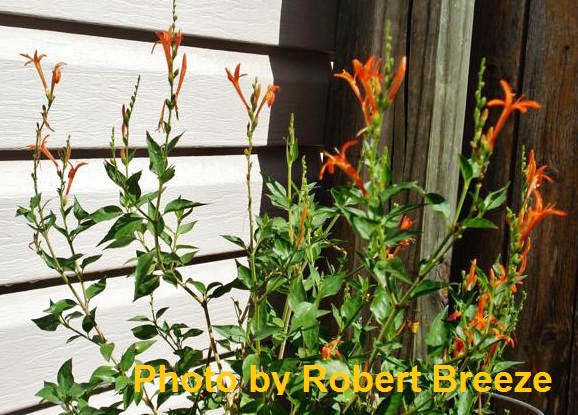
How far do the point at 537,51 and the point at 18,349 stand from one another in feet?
5.12

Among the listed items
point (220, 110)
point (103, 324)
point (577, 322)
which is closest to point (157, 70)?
point (220, 110)

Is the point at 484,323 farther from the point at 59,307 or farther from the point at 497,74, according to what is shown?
the point at 497,74

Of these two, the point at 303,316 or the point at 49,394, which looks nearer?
the point at 303,316

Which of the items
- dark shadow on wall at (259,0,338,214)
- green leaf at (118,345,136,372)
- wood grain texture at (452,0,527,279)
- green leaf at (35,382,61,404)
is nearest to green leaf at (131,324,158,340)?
green leaf at (118,345,136,372)

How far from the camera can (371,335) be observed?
95.8 inches

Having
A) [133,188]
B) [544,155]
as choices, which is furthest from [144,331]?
[544,155]

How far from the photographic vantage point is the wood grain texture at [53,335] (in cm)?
187

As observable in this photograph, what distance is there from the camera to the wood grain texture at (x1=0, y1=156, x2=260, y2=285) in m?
1.83

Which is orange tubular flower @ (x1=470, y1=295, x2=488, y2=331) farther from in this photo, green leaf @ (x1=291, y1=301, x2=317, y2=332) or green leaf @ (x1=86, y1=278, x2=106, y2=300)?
green leaf @ (x1=86, y1=278, x2=106, y2=300)

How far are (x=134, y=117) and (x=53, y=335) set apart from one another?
1.68 ft

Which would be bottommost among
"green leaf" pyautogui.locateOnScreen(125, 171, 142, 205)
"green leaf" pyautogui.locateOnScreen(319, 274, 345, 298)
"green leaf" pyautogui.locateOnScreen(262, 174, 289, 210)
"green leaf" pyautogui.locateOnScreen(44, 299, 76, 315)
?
"green leaf" pyautogui.locateOnScreen(44, 299, 76, 315)

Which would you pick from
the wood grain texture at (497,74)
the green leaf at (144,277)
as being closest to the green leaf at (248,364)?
the green leaf at (144,277)

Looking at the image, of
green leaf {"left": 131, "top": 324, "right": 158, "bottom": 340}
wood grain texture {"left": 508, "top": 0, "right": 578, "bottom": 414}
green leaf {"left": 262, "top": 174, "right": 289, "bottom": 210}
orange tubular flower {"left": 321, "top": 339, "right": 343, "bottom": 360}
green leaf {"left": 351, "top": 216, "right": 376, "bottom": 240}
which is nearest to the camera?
green leaf {"left": 351, "top": 216, "right": 376, "bottom": 240}

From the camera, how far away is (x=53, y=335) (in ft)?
6.43
